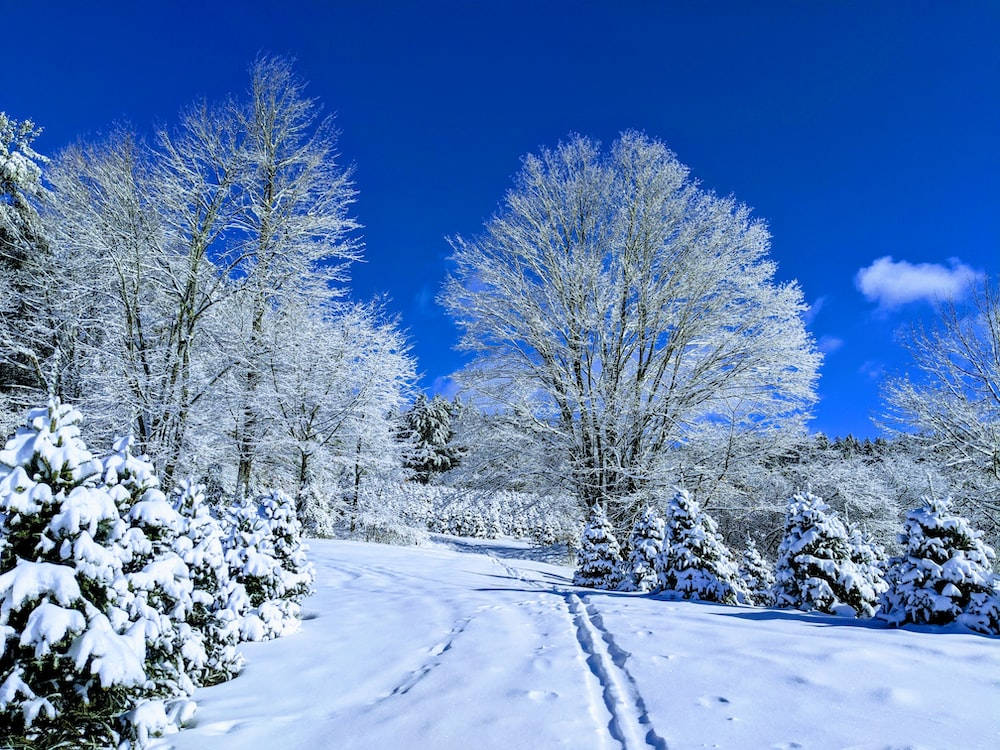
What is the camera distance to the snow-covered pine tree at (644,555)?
7000 mm

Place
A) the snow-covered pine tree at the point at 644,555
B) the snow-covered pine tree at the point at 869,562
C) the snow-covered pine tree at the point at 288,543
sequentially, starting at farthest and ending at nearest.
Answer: the snow-covered pine tree at the point at 644,555 → the snow-covered pine tree at the point at 869,562 → the snow-covered pine tree at the point at 288,543

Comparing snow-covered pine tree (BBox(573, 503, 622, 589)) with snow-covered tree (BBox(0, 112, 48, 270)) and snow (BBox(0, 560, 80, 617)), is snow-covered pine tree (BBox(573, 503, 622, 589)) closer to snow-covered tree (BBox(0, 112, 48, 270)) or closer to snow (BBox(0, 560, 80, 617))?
snow (BBox(0, 560, 80, 617))

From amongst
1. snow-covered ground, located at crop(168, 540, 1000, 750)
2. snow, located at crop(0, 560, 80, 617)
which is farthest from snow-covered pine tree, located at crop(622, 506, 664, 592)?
snow, located at crop(0, 560, 80, 617)

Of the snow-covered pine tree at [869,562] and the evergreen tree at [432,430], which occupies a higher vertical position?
the evergreen tree at [432,430]

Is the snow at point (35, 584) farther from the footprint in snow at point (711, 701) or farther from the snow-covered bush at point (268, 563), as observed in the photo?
the footprint in snow at point (711, 701)

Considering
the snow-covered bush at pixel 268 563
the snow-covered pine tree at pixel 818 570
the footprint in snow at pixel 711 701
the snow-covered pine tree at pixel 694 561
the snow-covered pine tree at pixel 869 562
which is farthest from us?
the snow-covered pine tree at pixel 694 561

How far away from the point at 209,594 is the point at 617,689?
112 inches

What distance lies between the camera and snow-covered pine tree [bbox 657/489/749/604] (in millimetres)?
5863

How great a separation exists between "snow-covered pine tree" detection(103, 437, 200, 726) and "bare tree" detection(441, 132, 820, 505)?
7.06 metres

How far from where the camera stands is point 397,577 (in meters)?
7.21

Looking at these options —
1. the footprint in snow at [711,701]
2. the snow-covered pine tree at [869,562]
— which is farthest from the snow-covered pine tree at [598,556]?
the footprint in snow at [711,701]

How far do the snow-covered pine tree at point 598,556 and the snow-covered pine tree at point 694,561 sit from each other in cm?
164

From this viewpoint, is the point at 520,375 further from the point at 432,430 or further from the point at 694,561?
the point at 432,430

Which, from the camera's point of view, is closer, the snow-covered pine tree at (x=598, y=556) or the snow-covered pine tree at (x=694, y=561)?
the snow-covered pine tree at (x=694, y=561)
